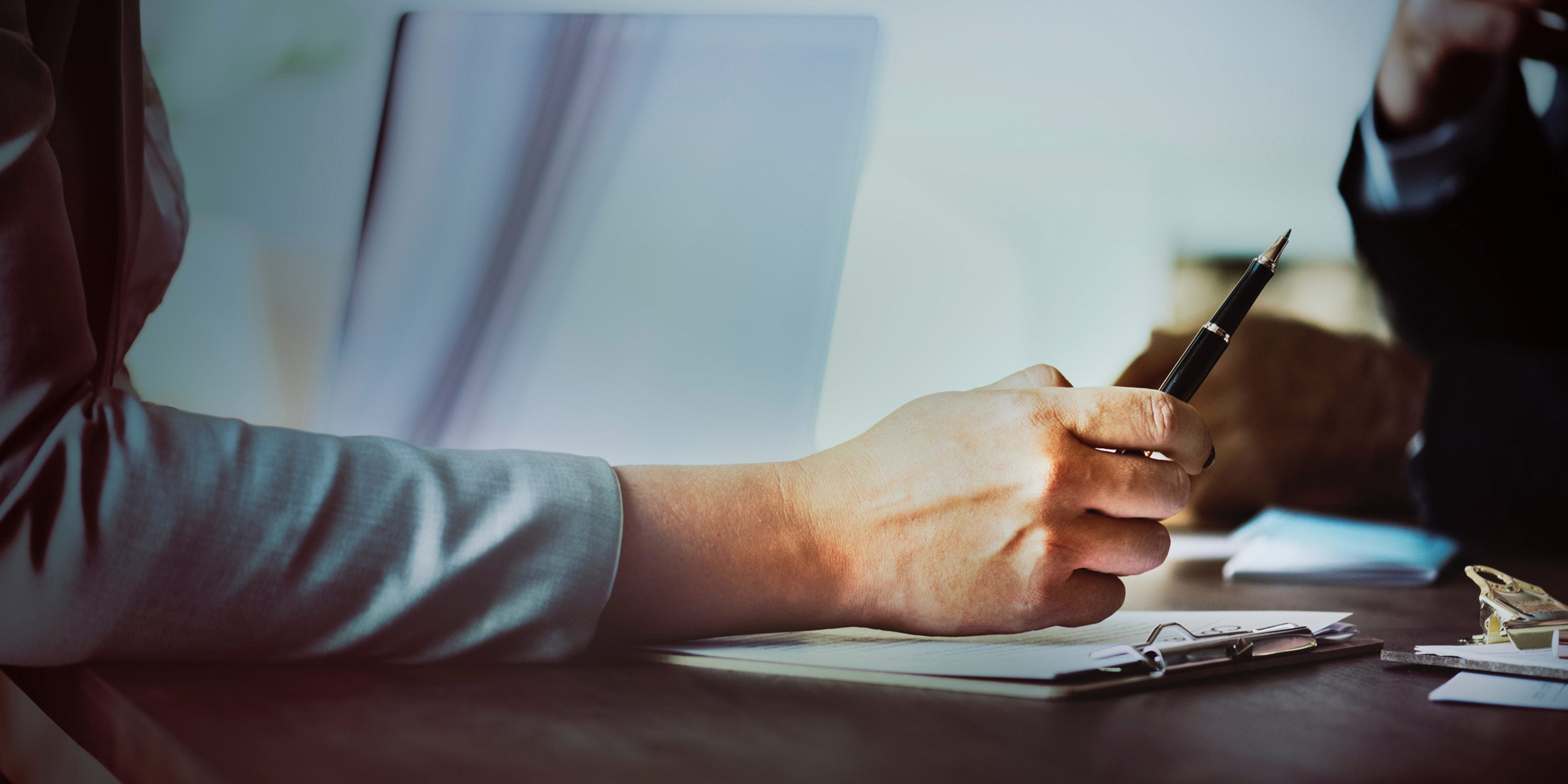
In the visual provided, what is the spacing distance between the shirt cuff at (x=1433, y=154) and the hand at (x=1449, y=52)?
15mm

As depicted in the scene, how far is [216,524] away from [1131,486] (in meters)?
0.33

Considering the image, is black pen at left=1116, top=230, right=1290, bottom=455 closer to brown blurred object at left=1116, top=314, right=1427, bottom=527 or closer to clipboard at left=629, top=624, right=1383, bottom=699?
clipboard at left=629, top=624, right=1383, bottom=699

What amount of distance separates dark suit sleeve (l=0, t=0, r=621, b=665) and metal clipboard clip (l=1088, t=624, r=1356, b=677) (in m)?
0.19

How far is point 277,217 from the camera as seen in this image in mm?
809

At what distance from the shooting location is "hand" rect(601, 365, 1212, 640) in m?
0.37

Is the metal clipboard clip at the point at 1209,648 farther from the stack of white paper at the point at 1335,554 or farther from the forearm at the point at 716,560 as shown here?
the stack of white paper at the point at 1335,554

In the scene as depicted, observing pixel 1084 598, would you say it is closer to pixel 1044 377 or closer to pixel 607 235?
pixel 1044 377

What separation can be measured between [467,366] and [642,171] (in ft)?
0.69

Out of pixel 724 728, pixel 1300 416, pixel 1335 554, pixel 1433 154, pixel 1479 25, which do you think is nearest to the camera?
pixel 724 728

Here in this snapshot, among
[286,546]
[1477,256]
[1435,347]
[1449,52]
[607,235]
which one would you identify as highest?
[1449,52]

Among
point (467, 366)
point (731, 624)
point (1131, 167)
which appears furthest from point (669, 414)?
point (1131, 167)

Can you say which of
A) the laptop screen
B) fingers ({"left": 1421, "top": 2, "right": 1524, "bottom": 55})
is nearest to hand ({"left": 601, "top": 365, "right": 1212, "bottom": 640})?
the laptop screen

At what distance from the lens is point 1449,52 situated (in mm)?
1109

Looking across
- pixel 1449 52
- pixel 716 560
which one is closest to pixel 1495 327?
pixel 1449 52
